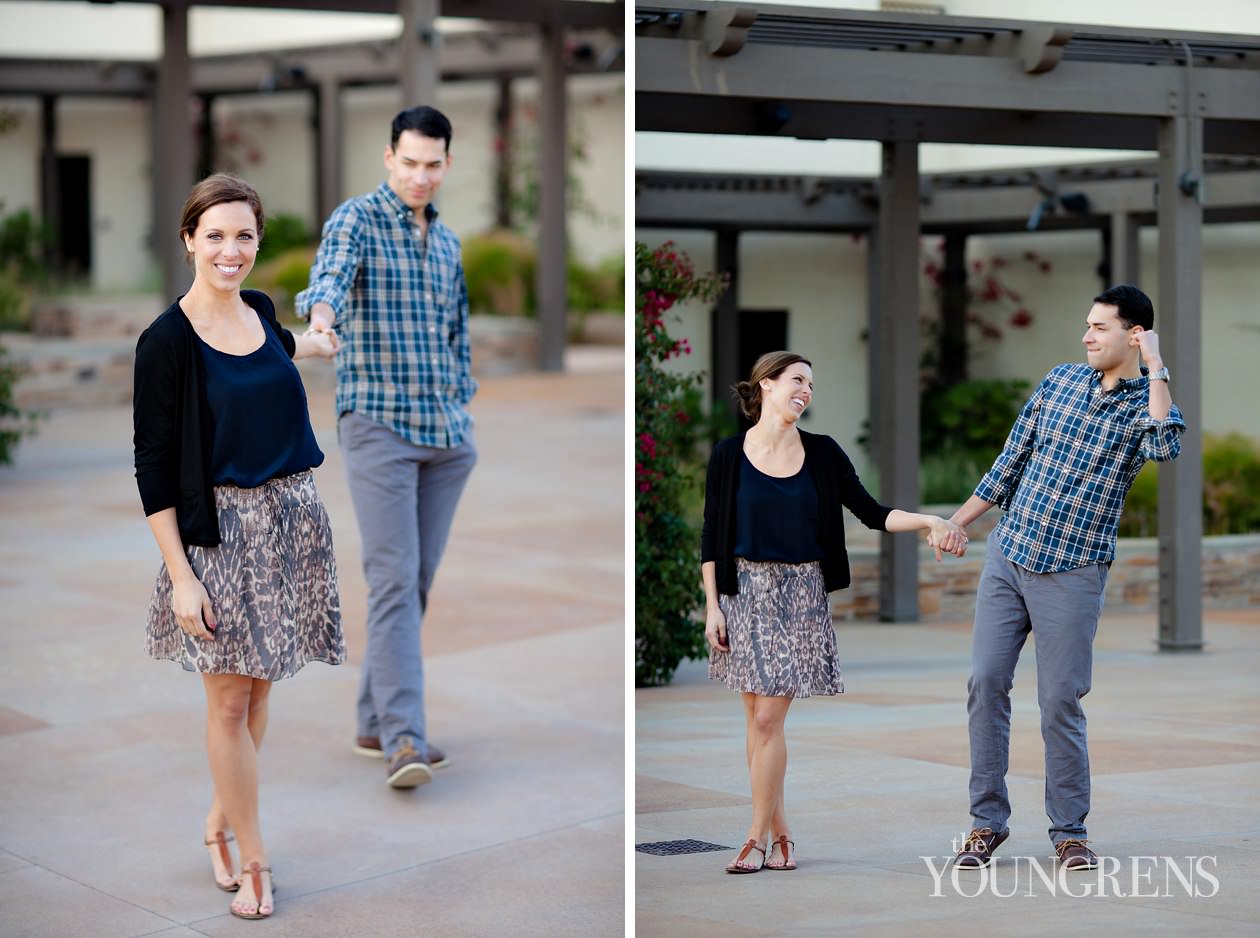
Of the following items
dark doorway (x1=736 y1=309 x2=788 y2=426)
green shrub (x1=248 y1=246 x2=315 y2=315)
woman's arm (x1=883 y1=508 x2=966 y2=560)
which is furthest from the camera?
green shrub (x1=248 y1=246 x2=315 y2=315)

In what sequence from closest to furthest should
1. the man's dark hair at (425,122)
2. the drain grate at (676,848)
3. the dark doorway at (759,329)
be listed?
the drain grate at (676,848)
the man's dark hair at (425,122)
the dark doorway at (759,329)

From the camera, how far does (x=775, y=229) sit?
1518 cm

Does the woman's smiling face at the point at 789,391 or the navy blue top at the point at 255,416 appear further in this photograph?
the woman's smiling face at the point at 789,391

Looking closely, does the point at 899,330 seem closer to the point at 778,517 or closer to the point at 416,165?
the point at 416,165

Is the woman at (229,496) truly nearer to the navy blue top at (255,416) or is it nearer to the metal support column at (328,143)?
the navy blue top at (255,416)

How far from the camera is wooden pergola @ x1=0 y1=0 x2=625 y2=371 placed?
51.4 feet

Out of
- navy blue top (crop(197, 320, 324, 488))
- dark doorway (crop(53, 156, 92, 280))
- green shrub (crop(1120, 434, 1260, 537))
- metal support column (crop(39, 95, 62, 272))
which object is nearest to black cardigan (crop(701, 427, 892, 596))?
navy blue top (crop(197, 320, 324, 488))

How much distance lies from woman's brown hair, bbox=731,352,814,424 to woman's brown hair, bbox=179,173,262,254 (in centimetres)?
133

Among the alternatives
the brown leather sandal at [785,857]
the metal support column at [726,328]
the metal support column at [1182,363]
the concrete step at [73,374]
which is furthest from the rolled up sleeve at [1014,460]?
the concrete step at [73,374]

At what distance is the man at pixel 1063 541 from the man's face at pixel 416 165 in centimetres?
205

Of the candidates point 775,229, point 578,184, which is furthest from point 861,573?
point 578,184

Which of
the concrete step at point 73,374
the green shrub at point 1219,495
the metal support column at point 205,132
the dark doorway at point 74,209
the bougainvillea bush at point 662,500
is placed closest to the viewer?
the bougainvillea bush at point 662,500

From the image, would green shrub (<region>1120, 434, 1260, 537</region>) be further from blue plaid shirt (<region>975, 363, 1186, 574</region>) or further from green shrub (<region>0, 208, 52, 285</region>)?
green shrub (<region>0, 208, 52, 285</region>)

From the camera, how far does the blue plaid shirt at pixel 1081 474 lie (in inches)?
181
